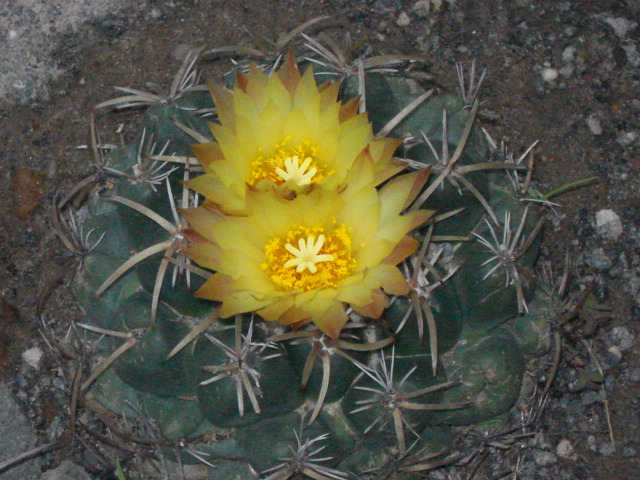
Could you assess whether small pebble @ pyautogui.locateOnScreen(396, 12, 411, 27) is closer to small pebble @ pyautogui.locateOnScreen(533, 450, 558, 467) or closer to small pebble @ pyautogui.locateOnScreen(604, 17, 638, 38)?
small pebble @ pyautogui.locateOnScreen(604, 17, 638, 38)

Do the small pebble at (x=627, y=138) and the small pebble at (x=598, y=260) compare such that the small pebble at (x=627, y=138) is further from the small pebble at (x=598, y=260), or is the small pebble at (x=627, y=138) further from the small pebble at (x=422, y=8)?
the small pebble at (x=422, y=8)

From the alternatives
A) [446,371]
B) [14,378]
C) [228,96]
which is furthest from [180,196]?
[14,378]

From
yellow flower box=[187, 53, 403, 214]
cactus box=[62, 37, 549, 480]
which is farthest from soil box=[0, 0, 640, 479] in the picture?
yellow flower box=[187, 53, 403, 214]

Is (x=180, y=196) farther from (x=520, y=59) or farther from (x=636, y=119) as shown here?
(x=636, y=119)

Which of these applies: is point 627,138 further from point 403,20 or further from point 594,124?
point 403,20

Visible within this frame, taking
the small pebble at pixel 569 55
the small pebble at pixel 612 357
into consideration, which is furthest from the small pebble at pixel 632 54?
the small pebble at pixel 612 357
